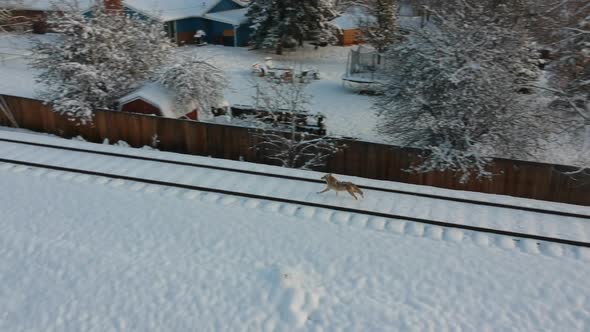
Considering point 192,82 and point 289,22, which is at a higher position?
point 289,22

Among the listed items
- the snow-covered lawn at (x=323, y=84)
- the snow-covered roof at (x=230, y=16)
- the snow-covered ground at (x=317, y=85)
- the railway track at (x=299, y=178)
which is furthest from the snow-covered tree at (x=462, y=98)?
the snow-covered roof at (x=230, y=16)

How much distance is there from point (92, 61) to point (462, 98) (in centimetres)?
1188

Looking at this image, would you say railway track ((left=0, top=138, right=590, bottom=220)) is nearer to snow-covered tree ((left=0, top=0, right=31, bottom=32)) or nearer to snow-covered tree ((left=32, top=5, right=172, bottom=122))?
snow-covered tree ((left=32, top=5, right=172, bottom=122))

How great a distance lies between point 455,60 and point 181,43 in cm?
2578

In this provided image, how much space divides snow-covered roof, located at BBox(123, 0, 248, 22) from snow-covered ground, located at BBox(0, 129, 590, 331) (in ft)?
86.9

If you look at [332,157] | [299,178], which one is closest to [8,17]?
[332,157]

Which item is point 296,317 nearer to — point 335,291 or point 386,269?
point 335,291

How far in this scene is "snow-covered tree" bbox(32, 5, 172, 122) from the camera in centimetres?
1744

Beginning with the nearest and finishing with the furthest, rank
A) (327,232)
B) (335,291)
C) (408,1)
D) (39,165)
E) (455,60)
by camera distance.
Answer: (335,291) → (327,232) → (39,165) → (455,60) → (408,1)

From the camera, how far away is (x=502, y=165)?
1355cm

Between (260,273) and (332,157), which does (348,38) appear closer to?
(332,157)

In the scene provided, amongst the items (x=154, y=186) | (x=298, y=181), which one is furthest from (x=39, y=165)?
(x=298, y=181)

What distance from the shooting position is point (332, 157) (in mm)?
14930

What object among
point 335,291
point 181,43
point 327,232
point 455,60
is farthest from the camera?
point 181,43
